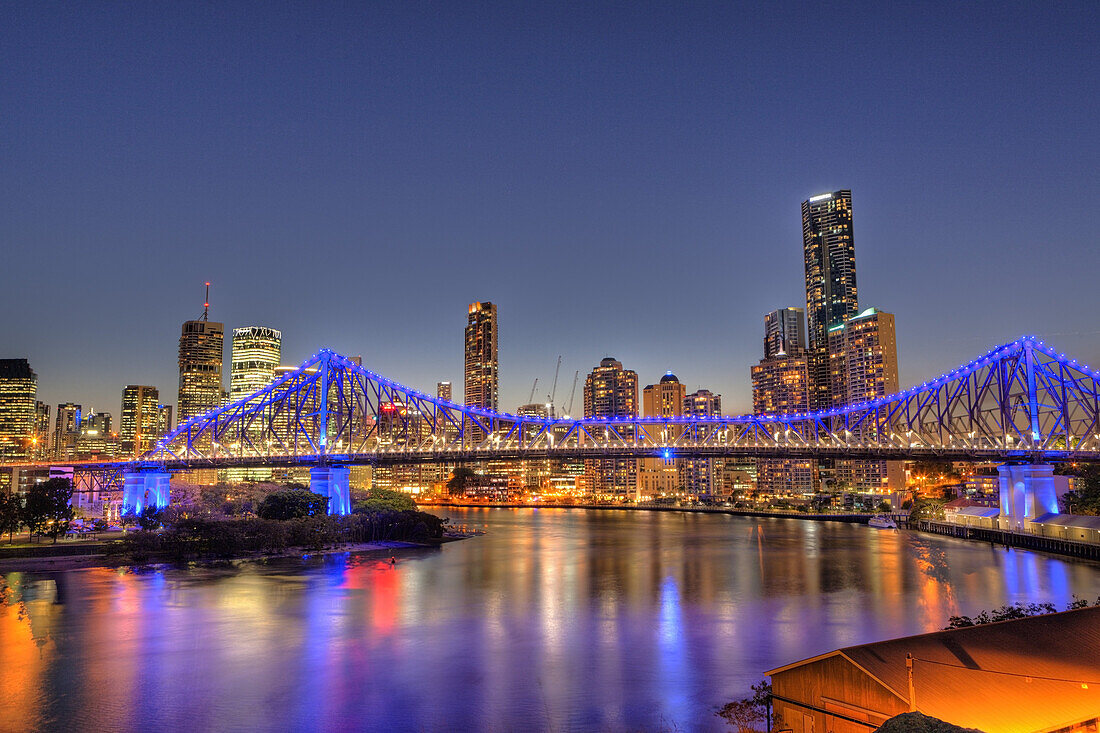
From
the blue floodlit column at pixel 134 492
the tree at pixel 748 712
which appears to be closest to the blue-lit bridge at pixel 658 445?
the blue floodlit column at pixel 134 492

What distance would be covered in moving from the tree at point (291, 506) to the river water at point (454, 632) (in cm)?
1429

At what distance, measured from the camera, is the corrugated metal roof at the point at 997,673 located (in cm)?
1555

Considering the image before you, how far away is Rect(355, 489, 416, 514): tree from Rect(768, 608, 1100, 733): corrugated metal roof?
74.9m

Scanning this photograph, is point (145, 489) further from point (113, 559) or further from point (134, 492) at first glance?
point (113, 559)

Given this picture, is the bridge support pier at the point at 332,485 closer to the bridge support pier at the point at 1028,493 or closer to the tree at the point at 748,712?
the tree at the point at 748,712

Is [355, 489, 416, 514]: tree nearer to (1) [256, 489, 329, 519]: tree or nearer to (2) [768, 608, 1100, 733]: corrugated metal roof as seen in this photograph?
(1) [256, 489, 329, 519]: tree

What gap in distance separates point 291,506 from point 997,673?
74862mm

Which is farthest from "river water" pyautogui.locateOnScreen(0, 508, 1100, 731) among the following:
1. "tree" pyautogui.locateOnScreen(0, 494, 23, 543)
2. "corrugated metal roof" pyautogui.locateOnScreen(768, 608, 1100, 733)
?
"tree" pyautogui.locateOnScreen(0, 494, 23, 543)

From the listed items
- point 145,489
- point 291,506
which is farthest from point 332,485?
point 145,489

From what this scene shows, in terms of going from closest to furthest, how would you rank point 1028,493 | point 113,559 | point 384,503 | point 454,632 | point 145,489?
1. point 454,632
2. point 113,559
3. point 1028,493
4. point 384,503
5. point 145,489

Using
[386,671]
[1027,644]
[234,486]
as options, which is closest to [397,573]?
[386,671]

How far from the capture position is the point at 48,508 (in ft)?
230

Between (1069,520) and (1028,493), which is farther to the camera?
(1028,493)

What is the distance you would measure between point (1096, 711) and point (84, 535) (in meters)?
82.1
